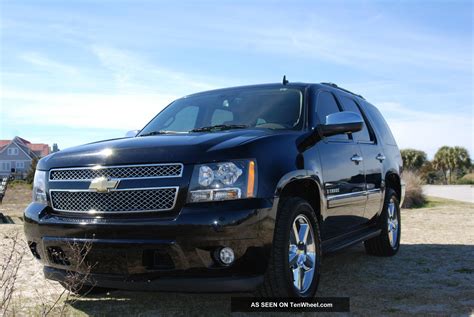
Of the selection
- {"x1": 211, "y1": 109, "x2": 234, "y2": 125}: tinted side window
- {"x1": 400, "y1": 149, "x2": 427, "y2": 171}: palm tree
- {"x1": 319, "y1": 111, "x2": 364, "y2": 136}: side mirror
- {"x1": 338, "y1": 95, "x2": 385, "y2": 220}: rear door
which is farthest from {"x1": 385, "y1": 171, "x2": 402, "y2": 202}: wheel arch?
{"x1": 400, "y1": 149, "x2": 427, "y2": 171}: palm tree

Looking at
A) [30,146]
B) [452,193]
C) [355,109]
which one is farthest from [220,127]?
[30,146]

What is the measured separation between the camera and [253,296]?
3695 millimetres

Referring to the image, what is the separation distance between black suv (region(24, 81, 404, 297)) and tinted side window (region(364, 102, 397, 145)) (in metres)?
2.18

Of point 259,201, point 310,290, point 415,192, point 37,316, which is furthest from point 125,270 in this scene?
point 415,192

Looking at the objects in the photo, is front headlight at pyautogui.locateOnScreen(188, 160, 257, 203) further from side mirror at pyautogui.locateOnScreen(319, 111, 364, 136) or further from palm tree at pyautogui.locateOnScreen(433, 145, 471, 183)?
palm tree at pyautogui.locateOnScreen(433, 145, 471, 183)

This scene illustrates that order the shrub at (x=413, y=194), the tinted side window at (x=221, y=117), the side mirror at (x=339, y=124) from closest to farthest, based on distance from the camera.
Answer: the side mirror at (x=339, y=124) < the tinted side window at (x=221, y=117) < the shrub at (x=413, y=194)

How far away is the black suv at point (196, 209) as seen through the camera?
334 cm

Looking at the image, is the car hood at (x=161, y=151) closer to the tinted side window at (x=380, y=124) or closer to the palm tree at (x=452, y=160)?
the tinted side window at (x=380, y=124)

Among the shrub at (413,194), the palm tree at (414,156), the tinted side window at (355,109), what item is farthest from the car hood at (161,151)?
the palm tree at (414,156)

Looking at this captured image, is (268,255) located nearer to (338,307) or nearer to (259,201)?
(259,201)

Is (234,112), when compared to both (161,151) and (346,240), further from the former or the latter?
(346,240)

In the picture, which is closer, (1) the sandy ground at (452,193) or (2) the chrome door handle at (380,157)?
(2) the chrome door handle at (380,157)

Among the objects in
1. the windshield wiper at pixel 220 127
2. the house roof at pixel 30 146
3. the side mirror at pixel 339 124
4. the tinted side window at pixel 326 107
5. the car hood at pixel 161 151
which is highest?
the tinted side window at pixel 326 107

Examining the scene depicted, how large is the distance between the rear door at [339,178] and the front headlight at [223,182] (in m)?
1.15
